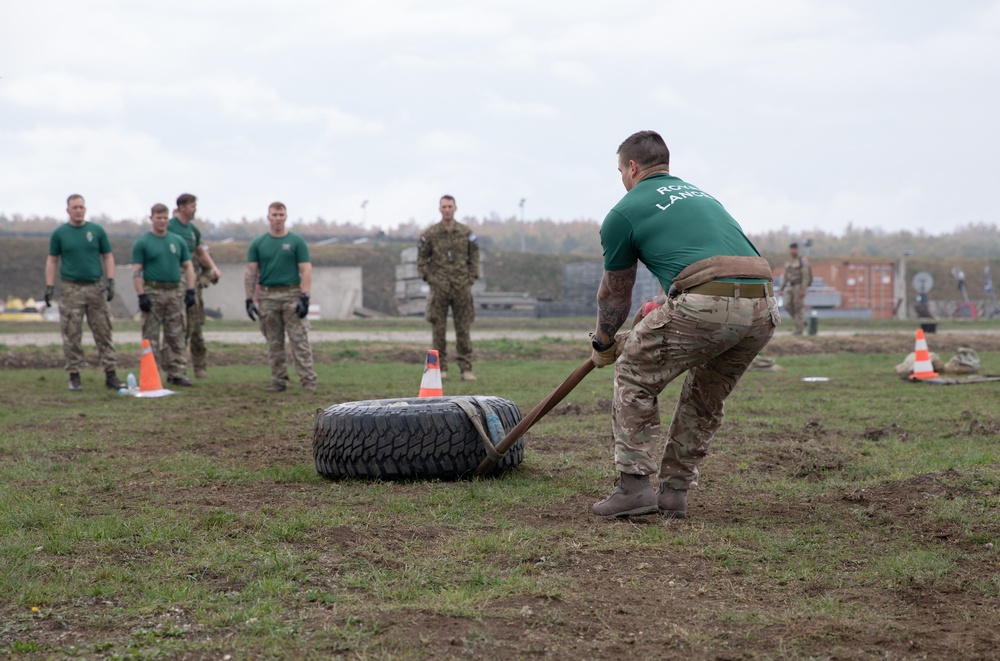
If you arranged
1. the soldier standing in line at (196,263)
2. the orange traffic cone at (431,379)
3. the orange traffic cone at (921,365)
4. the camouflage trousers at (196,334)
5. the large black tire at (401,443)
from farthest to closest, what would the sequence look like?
the camouflage trousers at (196,334) → the soldier standing in line at (196,263) → the orange traffic cone at (921,365) → the orange traffic cone at (431,379) → the large black tire at (401,443)

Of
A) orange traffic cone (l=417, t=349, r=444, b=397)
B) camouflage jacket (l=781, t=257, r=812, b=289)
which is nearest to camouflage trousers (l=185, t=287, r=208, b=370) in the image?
orange traffic cone (l=417, t=349, r=444, b=397)

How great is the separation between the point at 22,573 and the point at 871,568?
342 cm

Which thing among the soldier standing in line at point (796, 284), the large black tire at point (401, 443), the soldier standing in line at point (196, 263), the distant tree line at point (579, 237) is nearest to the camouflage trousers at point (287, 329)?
the soldier standing in line at point (196, 263)

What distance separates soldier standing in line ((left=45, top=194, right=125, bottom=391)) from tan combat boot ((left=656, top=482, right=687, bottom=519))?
29.3 ft

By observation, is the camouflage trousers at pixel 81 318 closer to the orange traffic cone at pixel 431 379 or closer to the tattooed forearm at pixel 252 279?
the tattooed forearm at pixel 252 279

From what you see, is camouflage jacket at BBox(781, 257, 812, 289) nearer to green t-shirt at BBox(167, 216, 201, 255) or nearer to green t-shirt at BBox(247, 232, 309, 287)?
green t-shirt at BBox(247, 232, 309, 287)

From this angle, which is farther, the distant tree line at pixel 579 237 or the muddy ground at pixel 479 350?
the distant tree line at pixel 579 237

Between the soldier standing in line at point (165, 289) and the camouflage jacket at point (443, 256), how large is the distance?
302 centimetres

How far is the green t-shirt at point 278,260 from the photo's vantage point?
12.2m

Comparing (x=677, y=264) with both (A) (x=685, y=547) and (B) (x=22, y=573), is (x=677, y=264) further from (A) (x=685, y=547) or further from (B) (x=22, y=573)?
(B) (x=22, y=573)

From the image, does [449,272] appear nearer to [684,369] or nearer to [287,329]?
[287,329]

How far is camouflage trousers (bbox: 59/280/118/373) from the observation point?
12.3 metres

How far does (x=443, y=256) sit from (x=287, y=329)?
2290 millimetres

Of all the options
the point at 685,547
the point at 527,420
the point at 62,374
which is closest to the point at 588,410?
the point at 527,420
